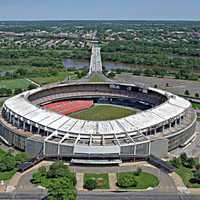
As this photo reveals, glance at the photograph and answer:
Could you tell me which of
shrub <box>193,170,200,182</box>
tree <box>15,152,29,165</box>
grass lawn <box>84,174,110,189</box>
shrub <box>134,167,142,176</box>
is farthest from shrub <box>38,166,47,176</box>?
shrub <box>193,170,200,182</box>

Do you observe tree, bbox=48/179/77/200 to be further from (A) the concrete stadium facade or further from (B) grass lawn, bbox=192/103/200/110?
(B) grass lawn, bbox=192/103/200/110

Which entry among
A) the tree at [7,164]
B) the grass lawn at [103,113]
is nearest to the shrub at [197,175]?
the tree at [7,164]

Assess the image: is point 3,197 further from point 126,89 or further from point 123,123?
point 126,89

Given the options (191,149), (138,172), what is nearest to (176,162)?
(138,172)

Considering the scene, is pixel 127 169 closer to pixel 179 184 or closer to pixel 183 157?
pixel 179 184

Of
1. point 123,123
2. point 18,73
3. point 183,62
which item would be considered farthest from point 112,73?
point 123,123

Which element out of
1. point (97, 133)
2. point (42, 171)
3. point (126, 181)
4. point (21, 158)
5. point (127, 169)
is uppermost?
point (97, 133)

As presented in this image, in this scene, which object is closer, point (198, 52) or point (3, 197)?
point (3, 197)
